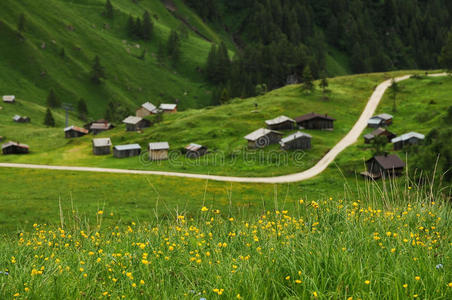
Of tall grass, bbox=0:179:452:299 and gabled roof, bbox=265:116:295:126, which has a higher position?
gabled roof, bbox=265:116:295:126

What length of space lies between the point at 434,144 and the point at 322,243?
4661 cm

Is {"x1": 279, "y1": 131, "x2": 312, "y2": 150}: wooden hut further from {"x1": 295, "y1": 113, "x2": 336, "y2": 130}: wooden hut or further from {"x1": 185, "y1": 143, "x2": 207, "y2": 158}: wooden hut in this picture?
{"x1": 185, "y1": 143, "x2": 207, "y2": 158}: wooden hut

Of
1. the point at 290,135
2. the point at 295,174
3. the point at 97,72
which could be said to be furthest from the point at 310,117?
the point at 97,72

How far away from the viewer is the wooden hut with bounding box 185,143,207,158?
281 ft

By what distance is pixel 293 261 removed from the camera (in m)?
5.62

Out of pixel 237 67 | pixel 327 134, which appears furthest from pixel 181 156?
pixel 237 67

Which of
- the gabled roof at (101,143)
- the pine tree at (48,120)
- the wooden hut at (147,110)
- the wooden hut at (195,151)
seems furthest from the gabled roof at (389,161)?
the pine tree at (48,120)

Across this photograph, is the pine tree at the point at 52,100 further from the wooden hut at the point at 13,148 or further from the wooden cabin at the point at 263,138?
the wooden cabin at the point at 263,138

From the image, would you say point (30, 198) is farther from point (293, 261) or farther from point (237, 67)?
point (237, 67)

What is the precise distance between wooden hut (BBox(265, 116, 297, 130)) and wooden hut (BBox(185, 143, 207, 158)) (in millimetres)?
18586

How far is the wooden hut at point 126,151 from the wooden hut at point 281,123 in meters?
31.7

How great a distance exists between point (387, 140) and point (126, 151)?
2247 inches

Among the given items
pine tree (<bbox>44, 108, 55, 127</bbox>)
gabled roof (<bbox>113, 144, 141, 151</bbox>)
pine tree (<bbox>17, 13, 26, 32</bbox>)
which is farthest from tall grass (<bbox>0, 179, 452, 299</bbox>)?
pine tree (<bbox>17, 13, 26, 32</bbox>)

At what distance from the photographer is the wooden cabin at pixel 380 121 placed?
310 feet
